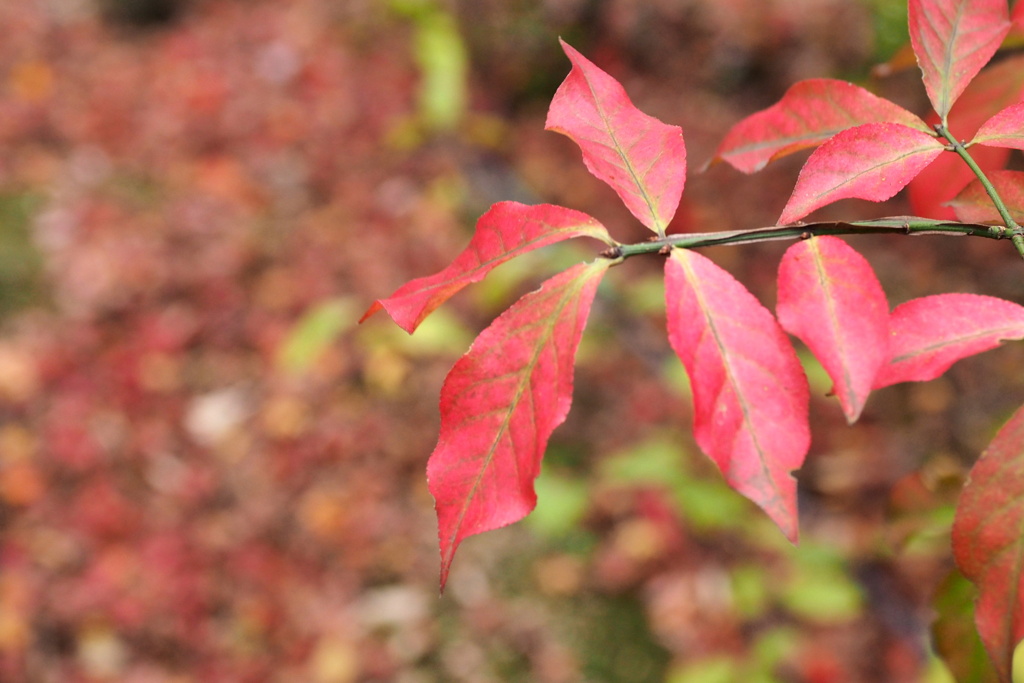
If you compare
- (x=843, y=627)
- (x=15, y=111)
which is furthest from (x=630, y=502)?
(x=15, y=111)

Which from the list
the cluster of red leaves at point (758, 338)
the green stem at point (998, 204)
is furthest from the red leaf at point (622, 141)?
the green stem at point (998, 204)

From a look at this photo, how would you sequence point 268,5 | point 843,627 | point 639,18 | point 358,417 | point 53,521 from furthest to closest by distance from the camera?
point 268,5
point 639,18
point 358,417
point 53,521
point 843,627

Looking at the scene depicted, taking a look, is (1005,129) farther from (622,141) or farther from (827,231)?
(622,141)

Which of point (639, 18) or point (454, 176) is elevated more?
point (639, 18)

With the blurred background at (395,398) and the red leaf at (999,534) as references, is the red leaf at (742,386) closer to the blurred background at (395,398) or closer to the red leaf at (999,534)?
the red leaf at (999,534)

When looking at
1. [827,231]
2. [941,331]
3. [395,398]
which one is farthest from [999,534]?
[395,398]

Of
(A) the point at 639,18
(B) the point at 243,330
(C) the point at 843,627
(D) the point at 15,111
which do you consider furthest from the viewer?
(D) the point at 15,111

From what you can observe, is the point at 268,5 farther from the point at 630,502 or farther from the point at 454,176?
the point at 630,502
